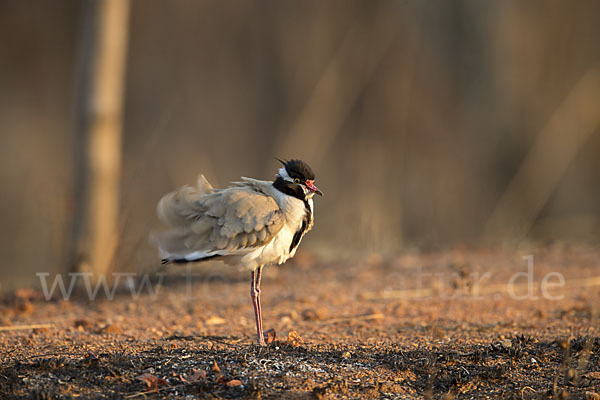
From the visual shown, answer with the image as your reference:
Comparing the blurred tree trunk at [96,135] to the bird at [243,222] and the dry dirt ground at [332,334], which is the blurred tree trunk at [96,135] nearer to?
the dry dirt ground at [332,334]

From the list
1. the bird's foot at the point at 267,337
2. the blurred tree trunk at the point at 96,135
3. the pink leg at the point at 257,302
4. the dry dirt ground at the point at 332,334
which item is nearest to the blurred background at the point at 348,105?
the blurred tree trunk at the point at 96,135

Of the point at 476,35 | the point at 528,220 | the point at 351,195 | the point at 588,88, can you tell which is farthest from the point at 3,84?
the point at 588,88

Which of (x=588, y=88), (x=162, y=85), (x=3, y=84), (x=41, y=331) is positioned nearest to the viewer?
(x=41, y=331)

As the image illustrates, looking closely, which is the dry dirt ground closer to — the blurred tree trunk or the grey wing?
the grey wing

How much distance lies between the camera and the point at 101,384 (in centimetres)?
349

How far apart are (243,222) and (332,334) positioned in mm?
1154

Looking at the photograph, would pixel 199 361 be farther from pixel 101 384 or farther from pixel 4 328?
pixel 4 328

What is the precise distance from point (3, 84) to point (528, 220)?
10442mm

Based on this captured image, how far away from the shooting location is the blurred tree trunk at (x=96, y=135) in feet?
23.7

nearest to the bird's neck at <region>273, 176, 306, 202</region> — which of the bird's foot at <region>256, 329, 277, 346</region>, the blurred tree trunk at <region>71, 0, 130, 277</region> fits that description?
the bird's foot at <region>256, 329, 277, 346</region>

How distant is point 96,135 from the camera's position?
7.24 meters

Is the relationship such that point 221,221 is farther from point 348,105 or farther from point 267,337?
point 348,105

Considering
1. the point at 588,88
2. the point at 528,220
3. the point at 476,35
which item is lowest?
the point at 528,220

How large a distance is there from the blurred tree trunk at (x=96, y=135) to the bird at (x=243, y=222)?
2.90 metres
